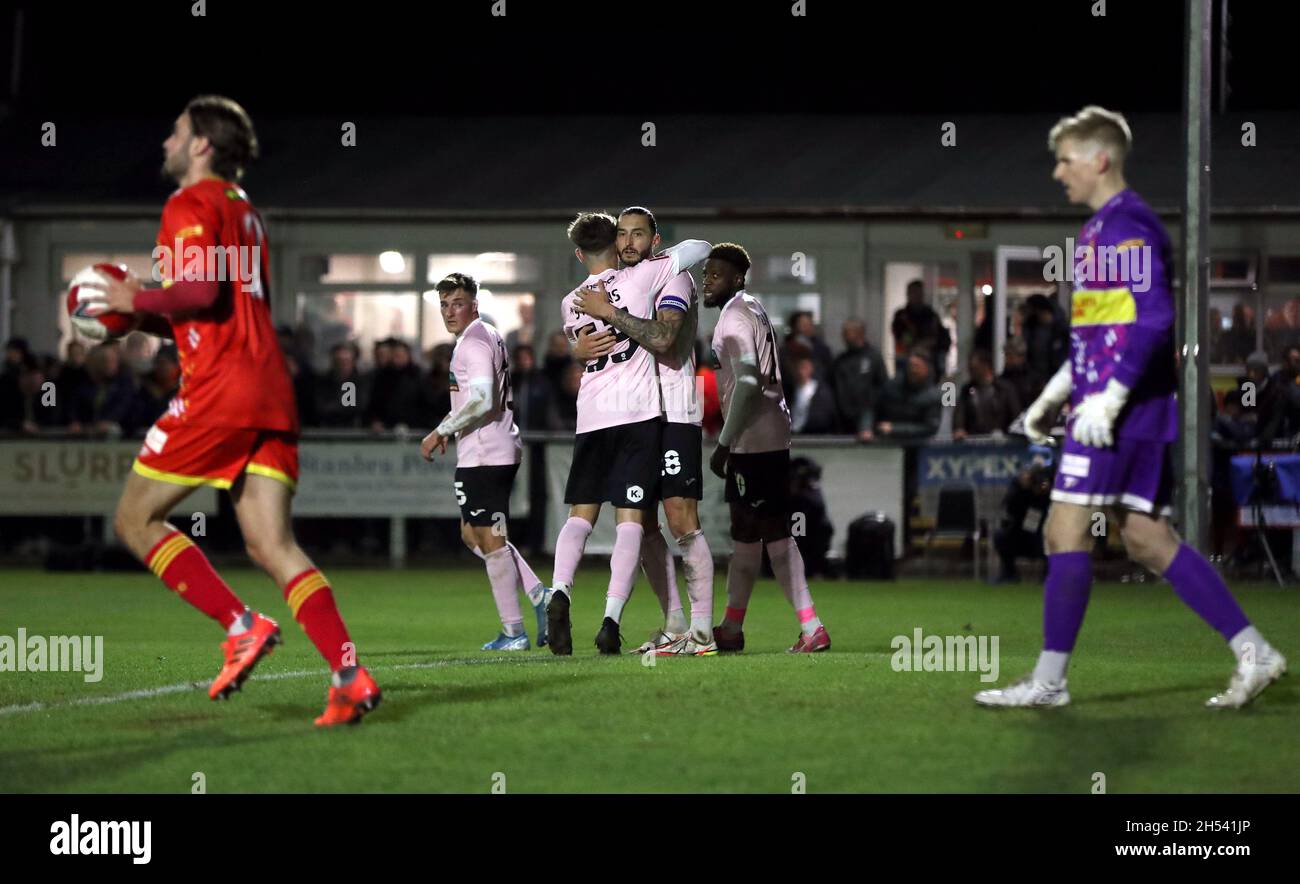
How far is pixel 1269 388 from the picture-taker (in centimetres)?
1994

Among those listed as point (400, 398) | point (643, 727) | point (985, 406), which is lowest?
point (643, 727)

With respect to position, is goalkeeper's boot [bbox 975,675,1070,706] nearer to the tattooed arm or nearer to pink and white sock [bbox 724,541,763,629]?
the tattooed arm

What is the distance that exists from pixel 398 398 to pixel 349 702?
1470 cm

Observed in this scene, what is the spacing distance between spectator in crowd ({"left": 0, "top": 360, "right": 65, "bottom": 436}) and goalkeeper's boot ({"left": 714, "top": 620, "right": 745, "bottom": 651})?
13.0 meters

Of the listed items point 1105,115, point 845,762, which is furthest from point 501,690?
point 1105,115

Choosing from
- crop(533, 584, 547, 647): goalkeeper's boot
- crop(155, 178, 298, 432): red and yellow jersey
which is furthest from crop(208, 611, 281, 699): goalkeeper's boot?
crop(533, 584, 547, 647): goalkeeper's boot

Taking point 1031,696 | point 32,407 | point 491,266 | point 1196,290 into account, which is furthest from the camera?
point 491,266

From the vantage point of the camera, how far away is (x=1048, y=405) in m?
7.79

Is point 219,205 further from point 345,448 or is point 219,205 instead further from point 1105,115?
point 345,448

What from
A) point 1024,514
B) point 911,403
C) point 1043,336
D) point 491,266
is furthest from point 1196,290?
point 491,266

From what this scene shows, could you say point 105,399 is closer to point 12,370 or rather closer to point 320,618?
point 12,370

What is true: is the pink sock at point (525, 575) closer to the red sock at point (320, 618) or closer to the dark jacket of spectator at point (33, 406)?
→ the red sock at point (320, 618)

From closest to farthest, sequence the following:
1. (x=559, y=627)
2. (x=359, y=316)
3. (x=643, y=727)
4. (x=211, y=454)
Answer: (x=643, y=727)
(x=211, y=454)
(x=559, y=627)
(x=359, y=316)

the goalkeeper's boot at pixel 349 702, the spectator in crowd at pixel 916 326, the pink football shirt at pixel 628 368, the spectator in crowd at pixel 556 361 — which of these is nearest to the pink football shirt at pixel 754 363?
the pink football shirt at pixel 628 368
